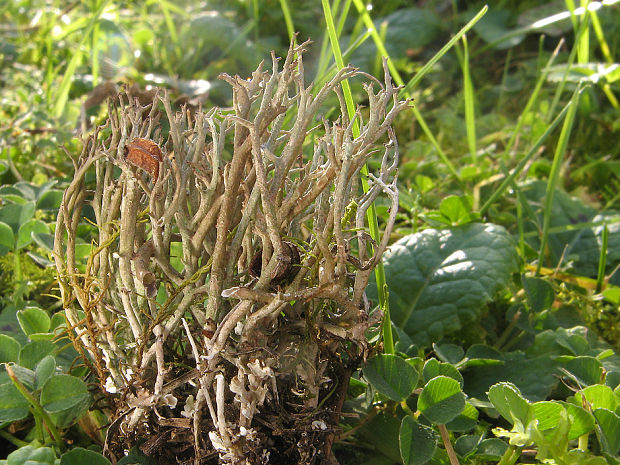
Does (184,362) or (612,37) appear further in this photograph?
(612,37)

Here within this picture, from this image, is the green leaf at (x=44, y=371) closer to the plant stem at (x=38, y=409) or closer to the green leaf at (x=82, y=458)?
the plant stem at (x=38, y=409)

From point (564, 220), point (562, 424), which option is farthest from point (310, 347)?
point (564, 220)

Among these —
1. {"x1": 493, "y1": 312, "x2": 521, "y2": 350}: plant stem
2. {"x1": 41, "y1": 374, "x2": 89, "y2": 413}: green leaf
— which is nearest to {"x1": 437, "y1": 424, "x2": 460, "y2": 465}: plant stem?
{"x1": 493, "y1": 312, "x2": 521, "y2": 350}: plant stem

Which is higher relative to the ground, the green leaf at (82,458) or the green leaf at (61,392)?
the green leaf at (61,392)

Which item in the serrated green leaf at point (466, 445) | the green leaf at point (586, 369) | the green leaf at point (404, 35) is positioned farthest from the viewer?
the green leaf at point (404, 35)

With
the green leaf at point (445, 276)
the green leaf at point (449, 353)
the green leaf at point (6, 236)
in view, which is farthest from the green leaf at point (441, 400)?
the green leaf at point (6, 236)

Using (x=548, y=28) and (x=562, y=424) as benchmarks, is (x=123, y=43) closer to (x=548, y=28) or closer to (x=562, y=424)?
(x=548, y=28)

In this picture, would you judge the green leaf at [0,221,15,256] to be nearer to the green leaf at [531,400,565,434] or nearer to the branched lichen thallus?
the branched lichen thallus
